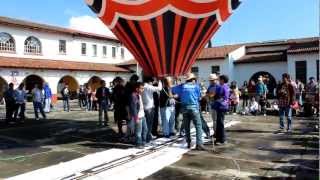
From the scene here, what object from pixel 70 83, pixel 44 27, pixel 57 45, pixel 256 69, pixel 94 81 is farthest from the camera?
Result: pixel 94 81

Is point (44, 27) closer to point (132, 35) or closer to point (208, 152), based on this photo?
point (132, 35)

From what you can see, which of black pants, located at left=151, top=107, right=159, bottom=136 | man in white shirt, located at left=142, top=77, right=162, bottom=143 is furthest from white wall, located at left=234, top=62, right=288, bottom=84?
man in white shirt, located at left=142, top=77, right=162, bottom=143

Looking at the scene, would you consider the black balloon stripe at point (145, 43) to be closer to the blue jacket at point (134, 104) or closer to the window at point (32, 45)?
the blue jacket at point (134, 104)

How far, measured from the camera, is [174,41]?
9930mm

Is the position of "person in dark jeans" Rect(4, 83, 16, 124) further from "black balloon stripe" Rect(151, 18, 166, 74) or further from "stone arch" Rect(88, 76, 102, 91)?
"stone arch" Rect(88, 76, 102, 91)

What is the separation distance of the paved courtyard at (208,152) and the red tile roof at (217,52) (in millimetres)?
25467

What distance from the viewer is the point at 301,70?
3381 cm

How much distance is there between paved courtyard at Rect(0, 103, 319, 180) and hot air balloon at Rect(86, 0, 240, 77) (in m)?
2.19

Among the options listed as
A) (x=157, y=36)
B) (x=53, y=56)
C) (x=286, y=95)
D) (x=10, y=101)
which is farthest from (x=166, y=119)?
(x=53, y=56)

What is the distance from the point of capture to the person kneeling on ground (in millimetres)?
9055

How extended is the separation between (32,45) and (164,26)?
28.2 metres

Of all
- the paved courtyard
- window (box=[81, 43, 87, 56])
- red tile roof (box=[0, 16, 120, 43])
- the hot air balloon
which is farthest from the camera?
window (box=[81, 43, 87, 56])

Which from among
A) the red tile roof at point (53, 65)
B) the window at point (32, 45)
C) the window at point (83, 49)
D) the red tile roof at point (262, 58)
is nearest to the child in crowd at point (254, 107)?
the red tile roof at point (262, 58)

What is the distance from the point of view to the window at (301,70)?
110ft
